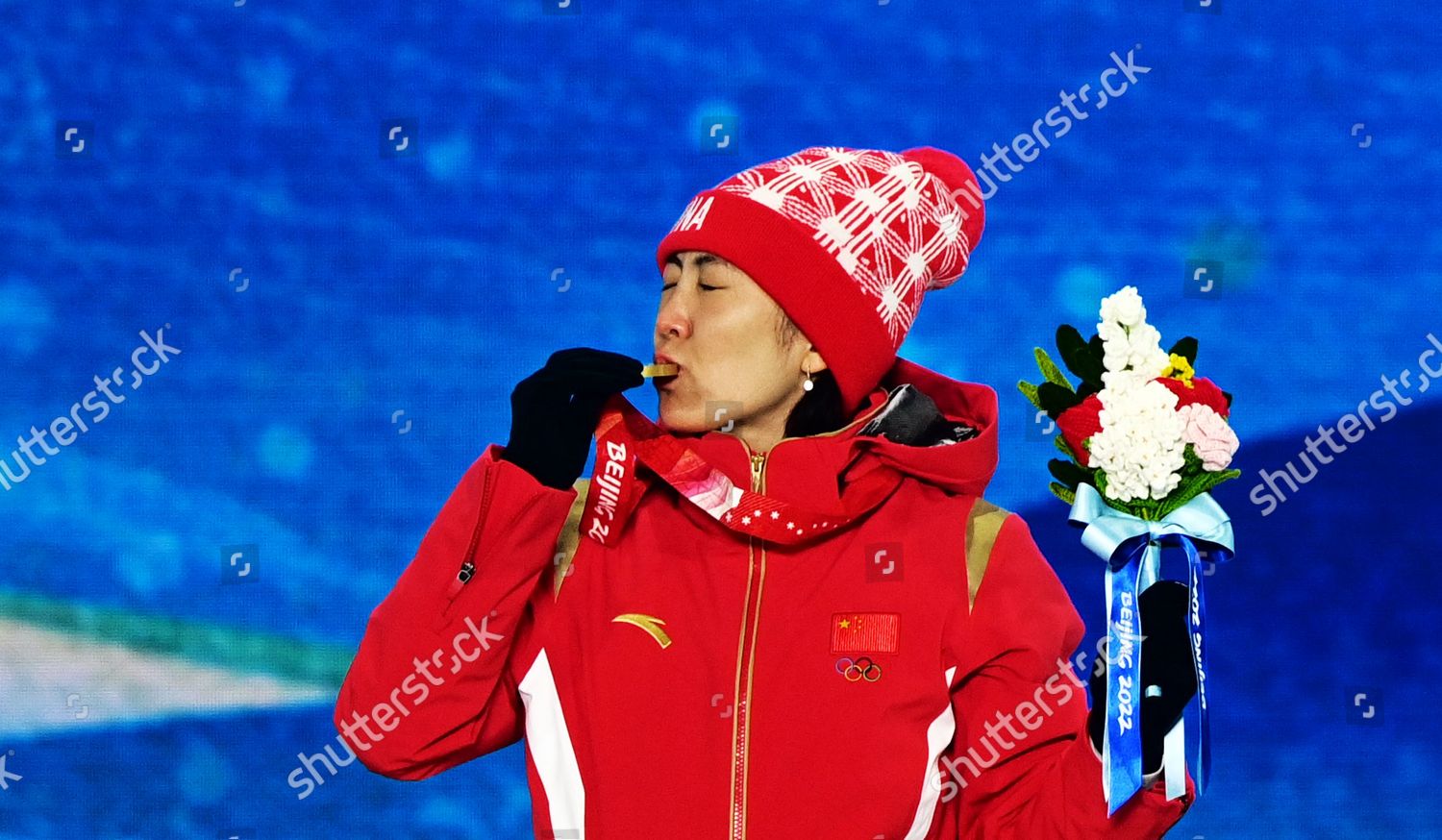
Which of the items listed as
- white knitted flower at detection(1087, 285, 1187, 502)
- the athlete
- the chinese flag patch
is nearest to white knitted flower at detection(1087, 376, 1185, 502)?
white knitted flower at detection(1087, 285, 1187, 502)

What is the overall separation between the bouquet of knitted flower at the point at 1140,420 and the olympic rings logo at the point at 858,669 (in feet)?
0.82

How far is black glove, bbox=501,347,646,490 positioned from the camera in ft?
4.46

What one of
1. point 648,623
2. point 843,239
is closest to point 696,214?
point 843,239

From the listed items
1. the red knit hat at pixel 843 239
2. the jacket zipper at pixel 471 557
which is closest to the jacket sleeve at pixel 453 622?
the jacket zipper at pixel 471 557

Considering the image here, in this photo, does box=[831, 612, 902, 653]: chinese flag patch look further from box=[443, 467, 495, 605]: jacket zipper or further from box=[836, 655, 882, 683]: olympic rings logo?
box=[443, 467, 495, 605]: jacket zipper

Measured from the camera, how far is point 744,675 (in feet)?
4.64

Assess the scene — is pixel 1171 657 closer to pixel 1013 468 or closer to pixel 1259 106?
pixel 1013 468

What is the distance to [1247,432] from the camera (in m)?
2.60

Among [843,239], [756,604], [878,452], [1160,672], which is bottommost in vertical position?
[1160,672]

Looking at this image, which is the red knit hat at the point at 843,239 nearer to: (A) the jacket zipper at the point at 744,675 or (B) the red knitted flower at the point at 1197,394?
(A) the jacket zipper at the point at 744,675

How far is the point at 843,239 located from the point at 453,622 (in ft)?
1.64

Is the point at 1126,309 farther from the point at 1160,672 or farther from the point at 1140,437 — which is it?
the point at 1160,672

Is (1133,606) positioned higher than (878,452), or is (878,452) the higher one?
(878,452)

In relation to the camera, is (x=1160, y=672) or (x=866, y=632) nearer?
(x=1160, y=672)
